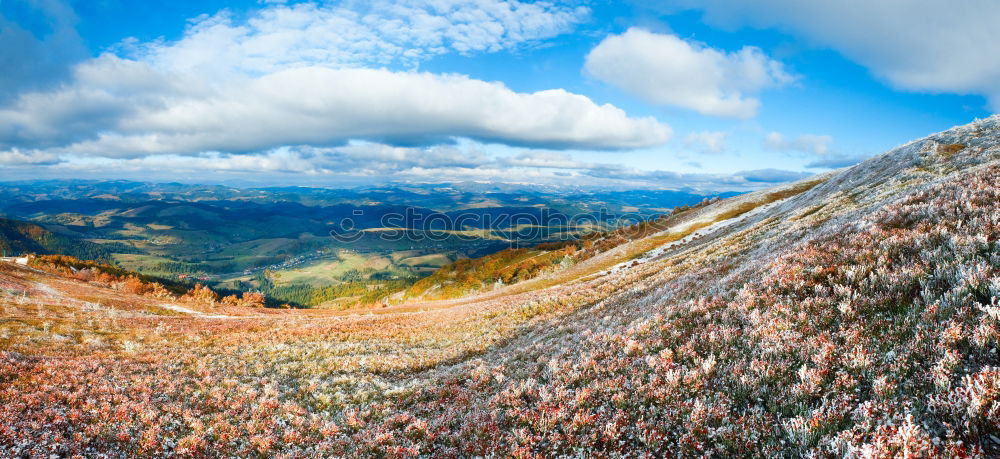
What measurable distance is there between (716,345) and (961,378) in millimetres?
4085

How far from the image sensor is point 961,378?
4.83 m

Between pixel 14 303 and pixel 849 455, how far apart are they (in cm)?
5104

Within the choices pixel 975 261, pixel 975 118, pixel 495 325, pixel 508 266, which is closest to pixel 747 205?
pixel 975 118

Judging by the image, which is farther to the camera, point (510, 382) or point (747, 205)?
point (747, 205)

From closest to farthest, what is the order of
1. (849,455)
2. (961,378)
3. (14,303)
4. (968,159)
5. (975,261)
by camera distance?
(849,455) < (961,378) < (975,261) < (14,303) < (968,159)

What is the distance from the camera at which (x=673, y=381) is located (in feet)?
24.7

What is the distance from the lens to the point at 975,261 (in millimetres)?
7598

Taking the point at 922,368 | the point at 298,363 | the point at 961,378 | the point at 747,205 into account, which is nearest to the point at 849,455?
the point at 961,378

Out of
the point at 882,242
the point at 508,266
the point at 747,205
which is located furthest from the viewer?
the point at 508,266

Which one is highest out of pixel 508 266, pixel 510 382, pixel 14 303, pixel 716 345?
pixel 716 345

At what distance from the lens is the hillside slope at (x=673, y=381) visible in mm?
5312

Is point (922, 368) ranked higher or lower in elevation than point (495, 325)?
higher

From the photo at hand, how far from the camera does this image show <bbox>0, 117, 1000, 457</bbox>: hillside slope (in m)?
5.31

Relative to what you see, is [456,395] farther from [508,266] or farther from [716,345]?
[508,266]
